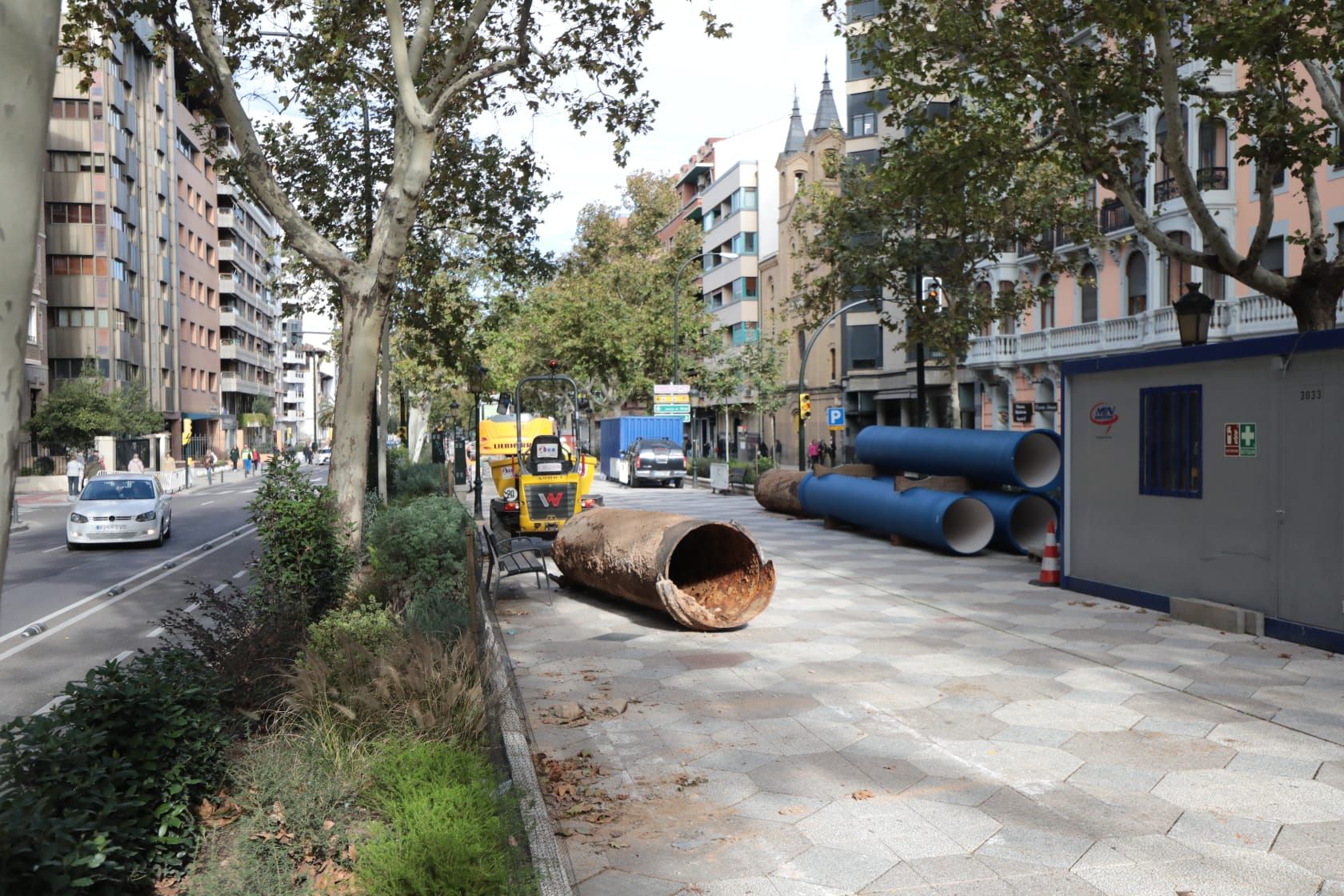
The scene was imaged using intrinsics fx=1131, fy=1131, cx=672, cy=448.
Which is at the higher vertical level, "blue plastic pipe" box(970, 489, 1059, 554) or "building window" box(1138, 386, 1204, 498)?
"building window" box(1138, 386, 1204, 498)

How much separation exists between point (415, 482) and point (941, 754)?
17.9m

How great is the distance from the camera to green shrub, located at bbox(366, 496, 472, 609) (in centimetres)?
1082

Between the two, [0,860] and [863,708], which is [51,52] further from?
[863,708]

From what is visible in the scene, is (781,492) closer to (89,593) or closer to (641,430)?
(89,593)

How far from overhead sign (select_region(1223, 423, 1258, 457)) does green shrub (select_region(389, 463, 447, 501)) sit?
12869mm

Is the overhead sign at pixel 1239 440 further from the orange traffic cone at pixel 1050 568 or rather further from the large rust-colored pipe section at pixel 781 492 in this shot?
the large rust-colored pipe section at pixel 781 492

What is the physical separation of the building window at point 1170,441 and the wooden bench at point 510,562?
682cm

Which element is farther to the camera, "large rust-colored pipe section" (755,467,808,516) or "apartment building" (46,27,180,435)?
"apartment building" (46,27,180,435)

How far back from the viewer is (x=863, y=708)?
7.91 m

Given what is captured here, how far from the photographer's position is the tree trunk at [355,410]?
11852mm

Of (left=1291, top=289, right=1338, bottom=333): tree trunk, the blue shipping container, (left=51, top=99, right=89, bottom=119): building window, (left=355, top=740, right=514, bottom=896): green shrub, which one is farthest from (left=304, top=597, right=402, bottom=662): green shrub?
(left=51, top=99, right=89, bottom=119): building window

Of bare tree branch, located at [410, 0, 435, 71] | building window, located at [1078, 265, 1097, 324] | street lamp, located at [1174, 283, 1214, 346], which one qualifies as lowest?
street lamp, located at [1174, 283, 1214, 346]

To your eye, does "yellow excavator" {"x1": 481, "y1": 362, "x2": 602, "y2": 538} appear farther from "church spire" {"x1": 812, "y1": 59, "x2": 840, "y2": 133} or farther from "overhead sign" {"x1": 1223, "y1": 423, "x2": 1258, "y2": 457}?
"church spire" {"x1": 812, "y1": 59, "x2": 840, "y2": 133}

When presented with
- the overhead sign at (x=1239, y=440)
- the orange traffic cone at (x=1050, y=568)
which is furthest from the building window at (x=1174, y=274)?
the overhead sign at (x=1239, y=440)
